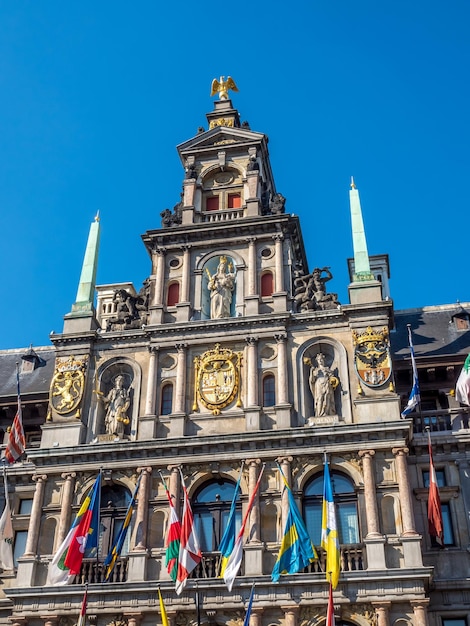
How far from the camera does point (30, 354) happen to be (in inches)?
1816

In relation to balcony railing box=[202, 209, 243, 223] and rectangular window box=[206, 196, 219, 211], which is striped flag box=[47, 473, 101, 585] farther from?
rectangular window box=[206, 196, 219, 211]

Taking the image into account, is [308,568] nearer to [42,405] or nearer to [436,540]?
[436,540]

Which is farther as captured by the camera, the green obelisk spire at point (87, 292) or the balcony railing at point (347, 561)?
the green obelisk spire at point (87, 292)

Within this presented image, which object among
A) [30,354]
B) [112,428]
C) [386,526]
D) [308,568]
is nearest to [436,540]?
[386,526]

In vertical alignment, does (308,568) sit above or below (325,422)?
below

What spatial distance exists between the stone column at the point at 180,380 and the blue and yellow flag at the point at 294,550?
755 centimetres

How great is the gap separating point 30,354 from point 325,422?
1861 cm

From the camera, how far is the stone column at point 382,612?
29750mm

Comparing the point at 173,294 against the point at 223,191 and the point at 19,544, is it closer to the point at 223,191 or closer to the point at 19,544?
the point at 223,191

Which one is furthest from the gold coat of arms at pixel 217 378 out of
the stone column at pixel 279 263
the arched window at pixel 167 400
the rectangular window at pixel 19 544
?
the rectangular window at pixel 19 544

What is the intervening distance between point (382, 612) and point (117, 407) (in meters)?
14.3

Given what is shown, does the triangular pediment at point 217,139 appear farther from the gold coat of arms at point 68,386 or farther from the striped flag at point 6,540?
the striped flag at point 6,540

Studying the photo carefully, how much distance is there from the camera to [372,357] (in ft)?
118

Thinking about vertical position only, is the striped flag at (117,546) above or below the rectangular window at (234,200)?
below
